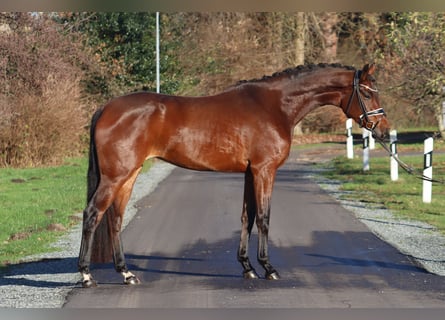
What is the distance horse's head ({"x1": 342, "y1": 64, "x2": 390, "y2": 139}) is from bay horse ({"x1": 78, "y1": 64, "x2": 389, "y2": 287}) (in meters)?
0.01

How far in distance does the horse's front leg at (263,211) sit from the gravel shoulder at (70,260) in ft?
5.92

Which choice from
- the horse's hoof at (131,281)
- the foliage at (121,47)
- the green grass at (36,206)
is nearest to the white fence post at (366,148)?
the green grass at (36,206)

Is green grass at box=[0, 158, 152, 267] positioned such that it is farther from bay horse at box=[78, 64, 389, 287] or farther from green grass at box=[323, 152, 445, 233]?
green grass at box=[323, 152, 445, 233]

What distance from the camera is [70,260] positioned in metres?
11.2

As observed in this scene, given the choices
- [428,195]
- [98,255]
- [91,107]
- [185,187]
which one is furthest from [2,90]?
[98,255]

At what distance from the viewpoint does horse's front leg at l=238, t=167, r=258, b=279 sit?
9.88 metres

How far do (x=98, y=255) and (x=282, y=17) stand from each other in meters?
36.5

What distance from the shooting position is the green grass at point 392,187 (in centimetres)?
1608

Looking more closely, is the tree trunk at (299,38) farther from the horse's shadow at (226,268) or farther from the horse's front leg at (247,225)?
the horse's front leg at (247,225)

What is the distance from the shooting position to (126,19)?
35.8 metres

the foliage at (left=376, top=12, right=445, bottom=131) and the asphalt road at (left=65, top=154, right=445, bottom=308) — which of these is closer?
the asphalt road at (left=65, top=154, right=445, bottom=308)

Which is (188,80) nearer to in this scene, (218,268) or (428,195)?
(428,195)

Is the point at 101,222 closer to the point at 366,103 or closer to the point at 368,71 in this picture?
the point at 366,103

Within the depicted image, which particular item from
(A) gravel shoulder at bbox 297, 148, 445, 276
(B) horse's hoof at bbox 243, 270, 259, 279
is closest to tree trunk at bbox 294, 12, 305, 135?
(A) gravel shoulder at bbox 297, 148, 445, 276
